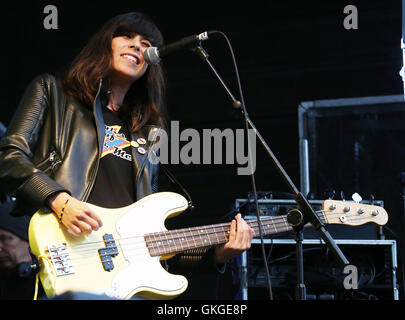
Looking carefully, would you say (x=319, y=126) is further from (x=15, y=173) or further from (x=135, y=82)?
(x=15, y=173)

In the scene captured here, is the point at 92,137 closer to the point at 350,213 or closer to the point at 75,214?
the point at 75,214

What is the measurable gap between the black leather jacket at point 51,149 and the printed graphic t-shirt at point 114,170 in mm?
39

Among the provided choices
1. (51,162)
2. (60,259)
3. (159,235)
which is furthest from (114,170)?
(60,259)

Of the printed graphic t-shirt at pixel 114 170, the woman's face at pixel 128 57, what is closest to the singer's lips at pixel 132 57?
the woman's face at pixel 128 57

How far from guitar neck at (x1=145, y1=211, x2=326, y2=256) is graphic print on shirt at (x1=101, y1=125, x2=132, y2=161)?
0.43 metres

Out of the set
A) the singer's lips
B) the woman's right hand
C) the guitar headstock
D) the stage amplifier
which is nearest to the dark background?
the stage amplifier

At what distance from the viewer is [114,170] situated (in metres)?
2.71

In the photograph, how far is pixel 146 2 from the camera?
16.0ft

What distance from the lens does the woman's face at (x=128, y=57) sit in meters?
2.89

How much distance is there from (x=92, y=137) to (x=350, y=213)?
3.91 feet

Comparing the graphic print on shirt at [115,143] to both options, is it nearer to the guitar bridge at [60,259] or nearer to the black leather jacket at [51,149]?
the black leather jacket at [51,149]

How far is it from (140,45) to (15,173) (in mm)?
912

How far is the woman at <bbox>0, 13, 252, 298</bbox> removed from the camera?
2.37 meters
